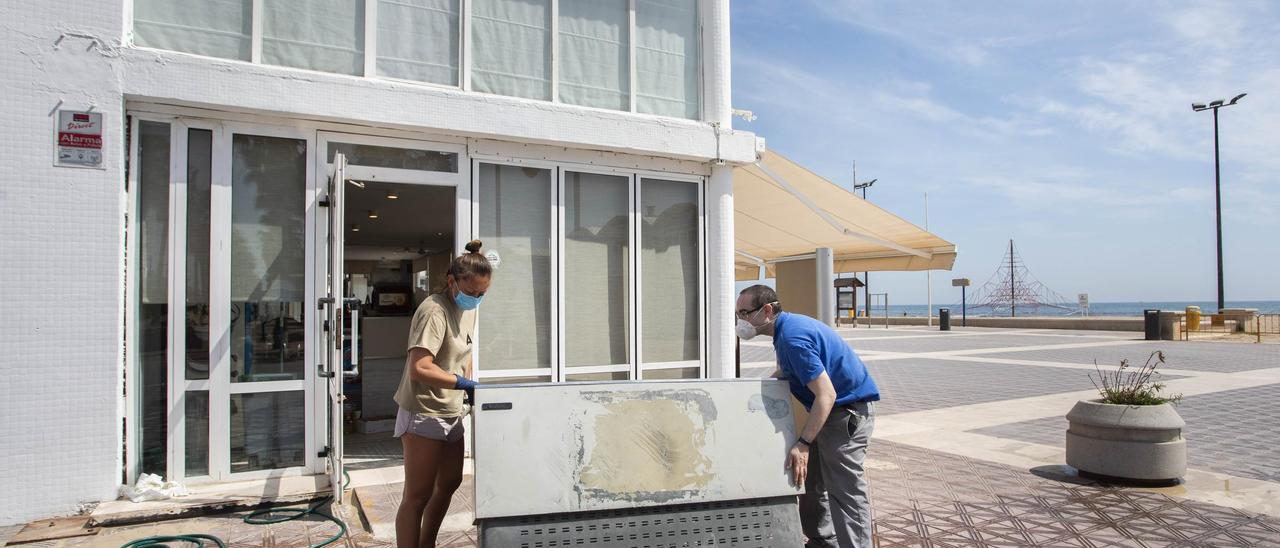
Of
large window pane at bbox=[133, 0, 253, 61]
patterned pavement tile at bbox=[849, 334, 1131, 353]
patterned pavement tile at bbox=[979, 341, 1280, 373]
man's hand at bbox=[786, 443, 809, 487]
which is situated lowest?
patterned pavement tile at bbox=[849, 334, 1131, 353]

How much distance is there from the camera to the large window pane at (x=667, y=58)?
23.7 feet

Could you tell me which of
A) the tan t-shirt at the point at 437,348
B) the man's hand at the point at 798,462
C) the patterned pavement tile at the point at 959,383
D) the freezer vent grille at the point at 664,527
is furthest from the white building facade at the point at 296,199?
the patterned pavement tile at the point at 959,383

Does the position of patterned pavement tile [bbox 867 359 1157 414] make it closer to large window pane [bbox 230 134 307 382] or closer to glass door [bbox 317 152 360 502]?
glass door [bbox 317 152 360 502]

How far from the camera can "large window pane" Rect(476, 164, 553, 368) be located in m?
6.46

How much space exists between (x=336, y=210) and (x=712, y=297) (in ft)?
11.9

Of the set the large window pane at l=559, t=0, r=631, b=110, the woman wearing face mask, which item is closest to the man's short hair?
the woman wearing face mask

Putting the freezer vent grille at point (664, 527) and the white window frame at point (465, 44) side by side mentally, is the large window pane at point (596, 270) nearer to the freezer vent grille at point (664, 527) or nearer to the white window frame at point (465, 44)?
the white window frame at point (465, 44)

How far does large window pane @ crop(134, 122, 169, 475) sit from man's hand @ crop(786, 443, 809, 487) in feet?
15.0

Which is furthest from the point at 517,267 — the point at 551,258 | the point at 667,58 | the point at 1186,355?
the point at 1186,355

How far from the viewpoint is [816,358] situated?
3.44 metres

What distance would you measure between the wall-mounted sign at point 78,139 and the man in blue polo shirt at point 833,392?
4.53 m

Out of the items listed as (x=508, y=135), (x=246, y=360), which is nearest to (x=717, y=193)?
(x=508, y=135)

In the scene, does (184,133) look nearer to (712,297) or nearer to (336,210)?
(336,210)

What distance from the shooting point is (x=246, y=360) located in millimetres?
5598
